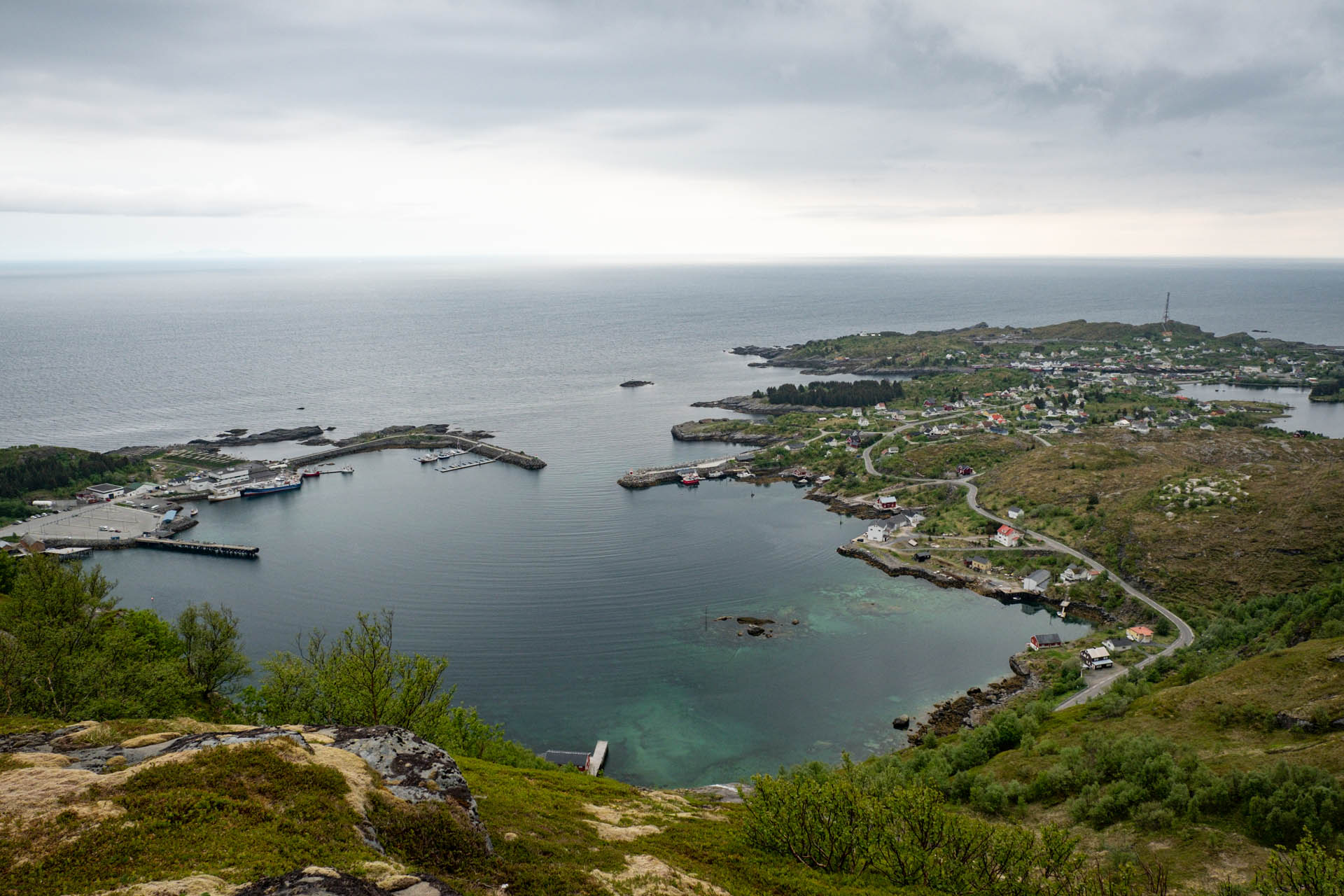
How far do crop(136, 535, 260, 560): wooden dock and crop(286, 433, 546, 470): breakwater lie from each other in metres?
26.8

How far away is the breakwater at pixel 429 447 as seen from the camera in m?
103

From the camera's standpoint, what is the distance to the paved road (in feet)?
156

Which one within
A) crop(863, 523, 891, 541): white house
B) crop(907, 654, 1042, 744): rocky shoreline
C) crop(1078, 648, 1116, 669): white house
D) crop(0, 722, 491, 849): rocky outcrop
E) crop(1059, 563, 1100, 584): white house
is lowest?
crop(907, 654, 1042, 744): rocky shoreline

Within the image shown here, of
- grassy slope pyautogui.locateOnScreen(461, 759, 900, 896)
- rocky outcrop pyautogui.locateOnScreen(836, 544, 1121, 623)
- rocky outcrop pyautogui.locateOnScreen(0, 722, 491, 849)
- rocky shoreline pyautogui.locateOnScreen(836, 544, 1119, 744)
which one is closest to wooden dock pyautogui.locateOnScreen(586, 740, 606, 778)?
grassy slope pyautogui.locateOnScreen(461, 759, 900, 896)

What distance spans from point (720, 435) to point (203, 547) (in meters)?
73.9

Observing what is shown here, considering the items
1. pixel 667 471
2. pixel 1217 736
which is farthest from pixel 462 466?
pixel 1217 736

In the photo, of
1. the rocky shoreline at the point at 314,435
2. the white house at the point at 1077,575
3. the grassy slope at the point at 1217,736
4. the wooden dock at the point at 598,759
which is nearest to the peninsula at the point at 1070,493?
the white house at the point at 1077,575

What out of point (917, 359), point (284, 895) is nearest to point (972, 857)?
point (284, 895)

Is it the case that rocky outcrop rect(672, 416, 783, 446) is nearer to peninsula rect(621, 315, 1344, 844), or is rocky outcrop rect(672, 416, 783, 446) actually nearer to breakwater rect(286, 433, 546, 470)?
peninsula rect(621, 315, 1344, 844)

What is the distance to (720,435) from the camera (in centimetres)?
11812

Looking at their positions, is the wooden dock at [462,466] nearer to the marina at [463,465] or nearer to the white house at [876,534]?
the marina at [463,465]

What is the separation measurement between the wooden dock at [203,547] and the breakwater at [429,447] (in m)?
26.8

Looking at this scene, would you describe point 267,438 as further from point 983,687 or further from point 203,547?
point 983,687

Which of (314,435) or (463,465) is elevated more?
(314,435)
